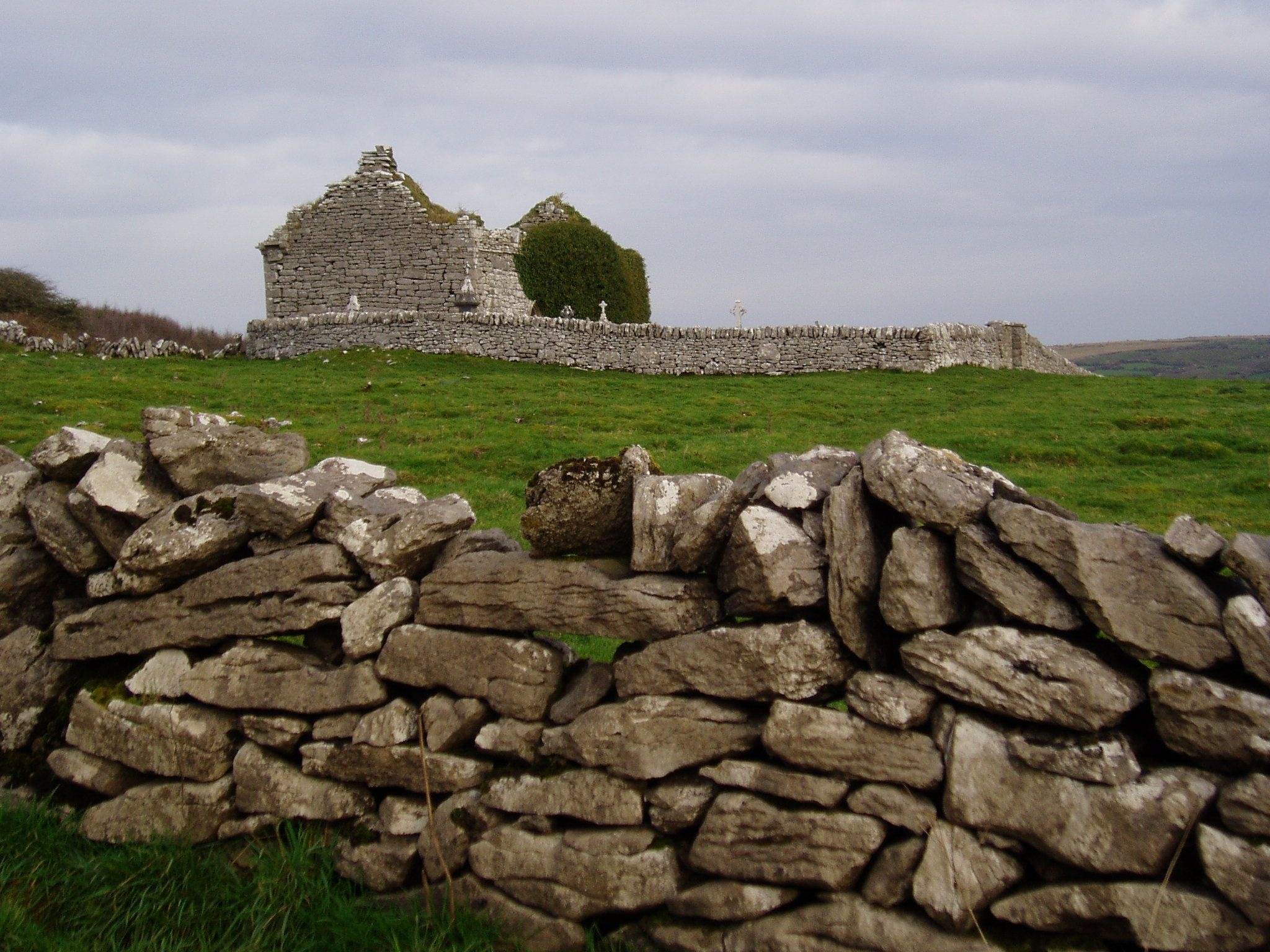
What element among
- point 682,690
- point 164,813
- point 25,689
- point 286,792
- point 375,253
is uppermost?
point 375,253

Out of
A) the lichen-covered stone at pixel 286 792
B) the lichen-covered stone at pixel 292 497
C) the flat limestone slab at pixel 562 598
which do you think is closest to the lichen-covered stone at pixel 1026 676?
the flat limestone slab at pixel 562 598

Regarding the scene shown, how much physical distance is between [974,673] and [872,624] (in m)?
0.57

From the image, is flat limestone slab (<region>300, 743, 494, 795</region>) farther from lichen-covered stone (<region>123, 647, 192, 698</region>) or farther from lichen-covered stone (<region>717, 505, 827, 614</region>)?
lichen-covered stone (<region>717, 505, 827, 614</region>)

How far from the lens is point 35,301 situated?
36.8 metres

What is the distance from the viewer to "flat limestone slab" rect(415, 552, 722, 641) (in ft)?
16.6

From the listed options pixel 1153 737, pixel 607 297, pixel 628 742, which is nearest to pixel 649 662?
pixel 628 742

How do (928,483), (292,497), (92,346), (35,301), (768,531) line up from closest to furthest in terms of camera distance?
(928,483) < (768,531) < (292,497) < (92,346) < (35,301)

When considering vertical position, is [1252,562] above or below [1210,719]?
above

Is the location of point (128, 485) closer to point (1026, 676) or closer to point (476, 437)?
point (1026, 676)

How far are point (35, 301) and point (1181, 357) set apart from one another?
101 meters

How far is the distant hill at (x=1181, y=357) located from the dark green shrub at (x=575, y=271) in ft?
96.3

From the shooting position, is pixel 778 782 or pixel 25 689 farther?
pixel 25 689

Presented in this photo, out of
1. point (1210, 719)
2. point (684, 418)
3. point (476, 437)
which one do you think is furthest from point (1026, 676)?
point (684, 418)

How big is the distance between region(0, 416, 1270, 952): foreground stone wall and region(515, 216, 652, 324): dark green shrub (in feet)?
109
